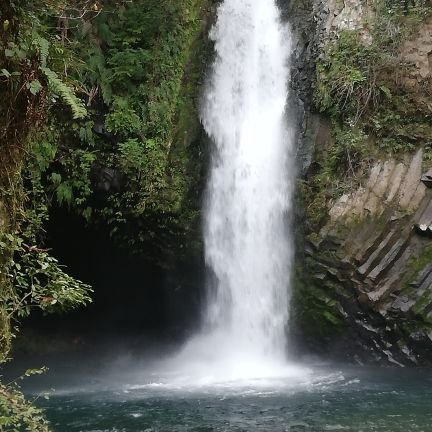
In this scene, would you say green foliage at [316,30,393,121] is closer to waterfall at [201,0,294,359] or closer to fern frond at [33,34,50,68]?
waterfall at [201,0,294,359]

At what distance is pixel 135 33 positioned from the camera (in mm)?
11000

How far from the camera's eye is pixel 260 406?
7465mm

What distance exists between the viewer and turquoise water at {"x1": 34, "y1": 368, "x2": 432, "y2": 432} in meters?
6.69

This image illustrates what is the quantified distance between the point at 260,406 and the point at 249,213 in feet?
15.0

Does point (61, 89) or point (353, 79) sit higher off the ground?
point (353, 79)

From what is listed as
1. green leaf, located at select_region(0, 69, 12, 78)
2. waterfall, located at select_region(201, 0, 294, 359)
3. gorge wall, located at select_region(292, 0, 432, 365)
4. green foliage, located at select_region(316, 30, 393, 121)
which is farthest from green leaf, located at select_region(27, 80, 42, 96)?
green foliage, located at select_region(316, 30, 393, 121)

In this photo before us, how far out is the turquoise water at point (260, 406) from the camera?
21.9 ft

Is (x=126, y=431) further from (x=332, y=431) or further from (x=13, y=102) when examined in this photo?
(x=13, y=102)

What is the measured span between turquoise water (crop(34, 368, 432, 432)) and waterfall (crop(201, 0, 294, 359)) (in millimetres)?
2017

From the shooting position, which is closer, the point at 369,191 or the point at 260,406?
the point at 260,406

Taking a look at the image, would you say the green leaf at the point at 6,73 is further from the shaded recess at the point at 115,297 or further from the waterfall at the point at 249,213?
the waterfall at the point at 249,213

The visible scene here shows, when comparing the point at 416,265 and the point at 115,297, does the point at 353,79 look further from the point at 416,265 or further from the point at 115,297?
the point at 115,297

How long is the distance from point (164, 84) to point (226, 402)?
6.31 m

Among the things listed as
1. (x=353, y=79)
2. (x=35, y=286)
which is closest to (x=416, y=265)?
(x=353, y=79)
